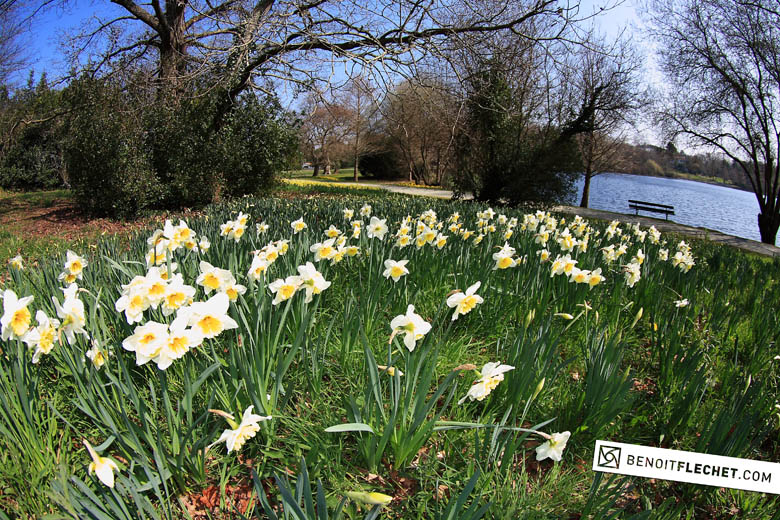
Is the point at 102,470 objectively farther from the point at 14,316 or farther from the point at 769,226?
the point at 769,226

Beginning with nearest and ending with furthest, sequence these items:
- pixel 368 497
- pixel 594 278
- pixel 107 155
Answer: pixel 368 497, pixel 594 278, pixel 107 155

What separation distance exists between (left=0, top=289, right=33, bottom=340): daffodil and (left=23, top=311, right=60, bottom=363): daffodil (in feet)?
0.09

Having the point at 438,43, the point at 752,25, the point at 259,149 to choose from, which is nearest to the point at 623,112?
the point at 752,25

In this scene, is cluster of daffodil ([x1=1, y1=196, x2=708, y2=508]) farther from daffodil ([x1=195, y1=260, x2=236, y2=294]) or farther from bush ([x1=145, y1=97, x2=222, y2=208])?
bush ([x1=145, y1=97, x2=222, y2=208])

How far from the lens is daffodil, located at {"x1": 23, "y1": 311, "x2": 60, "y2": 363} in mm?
1374

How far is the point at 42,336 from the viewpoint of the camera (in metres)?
1.41

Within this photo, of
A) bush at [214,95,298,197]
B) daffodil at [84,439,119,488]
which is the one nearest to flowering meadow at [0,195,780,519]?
daffodil at [84,439,119,488]

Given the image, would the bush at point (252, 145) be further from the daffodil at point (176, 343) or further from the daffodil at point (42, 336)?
the daffodil at point (176, 343)

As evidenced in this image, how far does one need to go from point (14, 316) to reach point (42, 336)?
11 cm

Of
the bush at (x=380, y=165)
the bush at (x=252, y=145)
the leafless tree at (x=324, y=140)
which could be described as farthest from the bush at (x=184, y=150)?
the bush at (x=380, y=165)

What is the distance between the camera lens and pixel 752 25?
1081cm

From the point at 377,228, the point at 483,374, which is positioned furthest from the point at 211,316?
the point at 377,228

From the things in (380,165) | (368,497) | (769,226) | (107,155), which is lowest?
(368,497)

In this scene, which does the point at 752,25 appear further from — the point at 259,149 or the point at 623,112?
the point at 259,149
